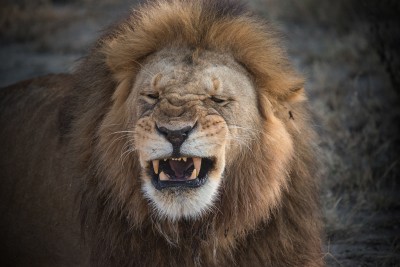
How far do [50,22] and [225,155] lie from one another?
8.01m

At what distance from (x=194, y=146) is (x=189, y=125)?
0.09 metres

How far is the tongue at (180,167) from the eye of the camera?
3.81 m

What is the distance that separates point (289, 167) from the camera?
409 cm

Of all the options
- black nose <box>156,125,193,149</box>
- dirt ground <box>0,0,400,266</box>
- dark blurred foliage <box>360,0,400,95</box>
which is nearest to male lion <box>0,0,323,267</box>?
black nose <box>156,125,193,149</box>

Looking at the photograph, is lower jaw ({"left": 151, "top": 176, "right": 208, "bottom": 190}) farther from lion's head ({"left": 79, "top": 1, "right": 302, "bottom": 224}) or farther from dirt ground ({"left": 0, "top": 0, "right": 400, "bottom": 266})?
dirt ground ({"left": 0, "top": 0, "right": 400, "bottom": 266})

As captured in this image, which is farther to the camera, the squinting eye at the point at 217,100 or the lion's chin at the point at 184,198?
the squinting eye at the point at 217,100

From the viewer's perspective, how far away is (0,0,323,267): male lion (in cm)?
379

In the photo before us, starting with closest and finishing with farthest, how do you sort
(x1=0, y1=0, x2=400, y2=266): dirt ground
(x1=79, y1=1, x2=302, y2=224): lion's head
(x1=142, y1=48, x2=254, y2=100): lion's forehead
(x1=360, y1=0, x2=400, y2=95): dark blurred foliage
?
(x1=79, y1=1, x2=302, y2=224): lion's head, (x1=142, y1=48, x2=254, y2=100): lion's forehead, (x1=0, y1=0, x2=400, y2=266): dirt ground, (x1=360, y1=0, x2=400, y2=95): dark blurred foliage

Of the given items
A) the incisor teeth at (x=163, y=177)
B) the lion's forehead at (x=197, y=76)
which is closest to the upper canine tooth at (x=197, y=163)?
the incisor teeth at (x=163, y=177)

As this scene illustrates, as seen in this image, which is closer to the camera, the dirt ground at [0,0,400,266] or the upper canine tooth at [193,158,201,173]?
the upper canine tooth at [193,158,201,173]

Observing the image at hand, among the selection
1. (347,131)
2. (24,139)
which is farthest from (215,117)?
(347,131)

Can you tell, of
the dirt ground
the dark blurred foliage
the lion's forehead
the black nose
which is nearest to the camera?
the black nose

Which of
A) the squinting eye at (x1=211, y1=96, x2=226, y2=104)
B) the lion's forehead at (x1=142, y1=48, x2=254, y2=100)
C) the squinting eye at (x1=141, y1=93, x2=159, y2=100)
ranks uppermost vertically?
the lion's forehead at (x1=142, y1=48, x2=254, y2=100)

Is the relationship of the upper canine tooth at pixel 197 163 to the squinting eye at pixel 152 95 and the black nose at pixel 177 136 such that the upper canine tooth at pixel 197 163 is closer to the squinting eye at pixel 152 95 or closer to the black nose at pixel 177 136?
the black nose at pixel 177 136
